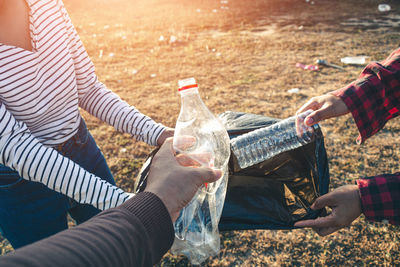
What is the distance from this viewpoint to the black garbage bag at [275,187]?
1452mm

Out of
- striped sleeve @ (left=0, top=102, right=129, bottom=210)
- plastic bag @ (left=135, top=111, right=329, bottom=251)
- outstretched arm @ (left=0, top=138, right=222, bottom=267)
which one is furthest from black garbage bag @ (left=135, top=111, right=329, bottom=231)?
outstretched arm @ (left=0, top=138, right=222, bottom=267)

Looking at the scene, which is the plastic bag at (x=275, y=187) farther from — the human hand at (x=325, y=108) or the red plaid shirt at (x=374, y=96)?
the red plaid shirt at (x=374, y=96)

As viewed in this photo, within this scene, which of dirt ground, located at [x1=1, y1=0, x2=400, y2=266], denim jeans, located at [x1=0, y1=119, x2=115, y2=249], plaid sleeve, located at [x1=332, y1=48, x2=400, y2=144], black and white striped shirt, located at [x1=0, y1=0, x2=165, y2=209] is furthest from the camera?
dirt ground, located at [x1=1, y1=0, x2=400, y2=266]

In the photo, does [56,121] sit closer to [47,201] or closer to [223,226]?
[47,201]

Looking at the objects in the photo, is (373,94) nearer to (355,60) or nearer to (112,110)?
(112,110)

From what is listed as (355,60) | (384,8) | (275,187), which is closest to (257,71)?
(355,60)

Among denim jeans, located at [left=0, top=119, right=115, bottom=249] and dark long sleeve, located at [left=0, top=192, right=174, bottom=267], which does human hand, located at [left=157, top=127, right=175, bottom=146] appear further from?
dark long sleeve, located at [left=0, top=192, right=174, bottom=267]

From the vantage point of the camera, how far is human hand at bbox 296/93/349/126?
5.03ft

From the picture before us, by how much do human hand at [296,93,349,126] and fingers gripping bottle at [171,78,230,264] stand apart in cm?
51

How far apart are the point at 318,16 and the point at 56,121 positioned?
865 cm

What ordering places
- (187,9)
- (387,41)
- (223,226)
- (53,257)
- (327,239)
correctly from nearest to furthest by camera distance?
1. (53,257)
2. (223,226)
3. (327,239)
4. (387,41)
5. (187,9)

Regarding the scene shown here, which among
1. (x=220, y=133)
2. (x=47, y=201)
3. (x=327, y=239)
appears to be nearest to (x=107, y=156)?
(x=47, y=201)

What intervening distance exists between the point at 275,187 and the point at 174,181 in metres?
0.77

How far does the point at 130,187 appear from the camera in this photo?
272 centimetres
